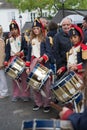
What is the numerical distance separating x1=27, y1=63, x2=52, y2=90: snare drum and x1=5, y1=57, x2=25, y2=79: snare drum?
761 millimetres

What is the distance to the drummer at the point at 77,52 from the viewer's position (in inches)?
243

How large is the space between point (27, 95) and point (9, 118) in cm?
133

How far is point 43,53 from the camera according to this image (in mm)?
7379

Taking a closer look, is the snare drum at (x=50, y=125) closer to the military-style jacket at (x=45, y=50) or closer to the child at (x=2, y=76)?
the military-style jacket at (x=45, y=50)

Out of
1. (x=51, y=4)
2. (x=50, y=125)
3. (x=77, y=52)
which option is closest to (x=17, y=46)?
(x=77, y=52)

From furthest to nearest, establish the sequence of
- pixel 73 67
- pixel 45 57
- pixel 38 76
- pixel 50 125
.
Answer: pixel 45 57, pixel 38 76, pixel 73 67, pixel 50 125

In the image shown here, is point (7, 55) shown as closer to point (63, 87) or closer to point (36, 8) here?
point (63, 87)

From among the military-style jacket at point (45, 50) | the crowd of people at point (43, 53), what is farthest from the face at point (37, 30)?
the military-style jacket at point (45, 50)

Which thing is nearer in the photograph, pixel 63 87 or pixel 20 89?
pixel 63 87

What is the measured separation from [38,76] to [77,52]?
0.89 meters

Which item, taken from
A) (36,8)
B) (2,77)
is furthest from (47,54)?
(36,8)

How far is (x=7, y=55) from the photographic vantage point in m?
8.34

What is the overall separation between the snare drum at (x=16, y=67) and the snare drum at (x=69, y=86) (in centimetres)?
174

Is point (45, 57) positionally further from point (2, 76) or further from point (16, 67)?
point (2, 76)
